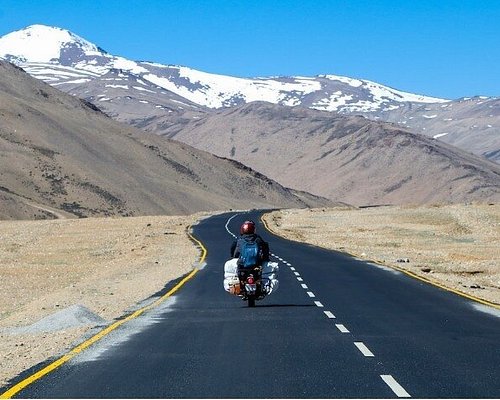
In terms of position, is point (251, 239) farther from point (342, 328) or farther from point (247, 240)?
point (342, 328)

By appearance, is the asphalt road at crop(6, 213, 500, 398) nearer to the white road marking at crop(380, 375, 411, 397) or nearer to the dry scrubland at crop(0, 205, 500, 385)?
the white road marking at crop(380, 375, 411, 397)

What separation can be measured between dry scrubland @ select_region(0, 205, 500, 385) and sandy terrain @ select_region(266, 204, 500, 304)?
8 centimetres

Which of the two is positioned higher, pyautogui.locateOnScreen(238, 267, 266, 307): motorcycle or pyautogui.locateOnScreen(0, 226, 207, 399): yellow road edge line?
pyautogui.locateOnScreen(238, 267, 266, 307): motorcycle

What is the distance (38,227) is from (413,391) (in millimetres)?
68617

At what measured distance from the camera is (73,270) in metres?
40.2

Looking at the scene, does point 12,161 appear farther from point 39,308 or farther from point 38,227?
point 39,308

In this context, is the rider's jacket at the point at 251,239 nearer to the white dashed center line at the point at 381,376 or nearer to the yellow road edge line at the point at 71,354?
the white dashed center line at the point at 381,376

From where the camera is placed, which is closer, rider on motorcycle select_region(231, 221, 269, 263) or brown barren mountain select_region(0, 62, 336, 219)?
rider on motorcycle select_region(231, 221, 269, 263)

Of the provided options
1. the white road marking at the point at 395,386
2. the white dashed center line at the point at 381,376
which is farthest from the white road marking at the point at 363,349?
the white road marking at the point at 395,386

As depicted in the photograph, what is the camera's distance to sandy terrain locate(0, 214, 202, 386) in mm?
15344

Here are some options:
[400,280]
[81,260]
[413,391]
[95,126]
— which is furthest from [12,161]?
[413,391]

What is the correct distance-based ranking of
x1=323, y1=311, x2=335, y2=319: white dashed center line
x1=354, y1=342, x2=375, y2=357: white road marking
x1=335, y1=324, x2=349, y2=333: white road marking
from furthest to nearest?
1. x1=323, y1=311, x2=335, y2=319: white dashed center line
2. x1=335, y1=324, x2=349, y2=333: white road marking
3. x1=354, y1=342, x2=375, y2=357: white road marking

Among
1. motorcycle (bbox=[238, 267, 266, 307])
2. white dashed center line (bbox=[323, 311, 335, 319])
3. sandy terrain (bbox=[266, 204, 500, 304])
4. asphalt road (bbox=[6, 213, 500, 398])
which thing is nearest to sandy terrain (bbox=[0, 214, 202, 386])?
asphalt road (bbox=[6, 213, 500, 398])

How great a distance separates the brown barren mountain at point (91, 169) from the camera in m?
124
